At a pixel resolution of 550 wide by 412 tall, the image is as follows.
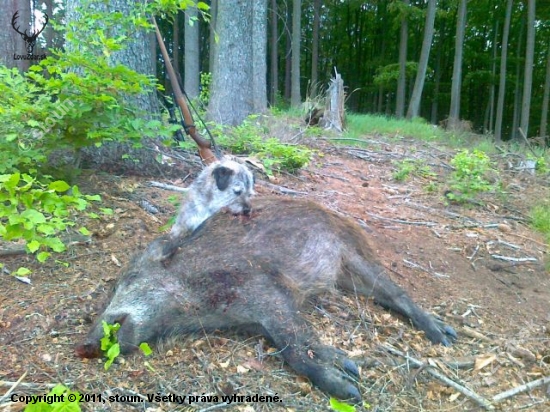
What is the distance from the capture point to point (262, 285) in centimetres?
314

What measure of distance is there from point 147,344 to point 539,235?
437 cm

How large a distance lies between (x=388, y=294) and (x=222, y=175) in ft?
4.83

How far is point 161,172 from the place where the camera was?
5.17 metres

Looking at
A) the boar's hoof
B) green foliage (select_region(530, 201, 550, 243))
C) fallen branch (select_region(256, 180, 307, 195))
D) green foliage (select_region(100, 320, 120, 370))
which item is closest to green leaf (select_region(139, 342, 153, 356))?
green foliage (select_region(100, 320, 120, 370))

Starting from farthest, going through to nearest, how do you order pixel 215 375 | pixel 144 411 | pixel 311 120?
1. pixel 311 120
2. pixel 215 375
3. pixel 144 411

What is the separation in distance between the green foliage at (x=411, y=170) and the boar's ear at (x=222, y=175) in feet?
12.5

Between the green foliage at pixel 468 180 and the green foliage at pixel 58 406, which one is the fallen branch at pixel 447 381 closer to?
the green foliage at pixel 58 406

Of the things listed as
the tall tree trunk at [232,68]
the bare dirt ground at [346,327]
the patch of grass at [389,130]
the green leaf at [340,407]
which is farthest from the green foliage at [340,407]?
the patch of grass at [389,130]

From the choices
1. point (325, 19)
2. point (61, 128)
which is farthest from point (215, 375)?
point (325, 19)

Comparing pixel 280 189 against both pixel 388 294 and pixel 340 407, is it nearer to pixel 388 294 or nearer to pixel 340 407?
pixel 388 294

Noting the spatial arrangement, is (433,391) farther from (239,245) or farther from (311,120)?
(311,120)

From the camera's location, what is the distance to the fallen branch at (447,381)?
9.07ft

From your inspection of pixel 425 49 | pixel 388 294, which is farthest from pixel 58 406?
pixel 425 49

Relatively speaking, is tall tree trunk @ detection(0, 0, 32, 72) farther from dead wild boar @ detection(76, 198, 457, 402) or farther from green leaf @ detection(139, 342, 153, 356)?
green leaf @ detection(139, 342, 153, 356)
